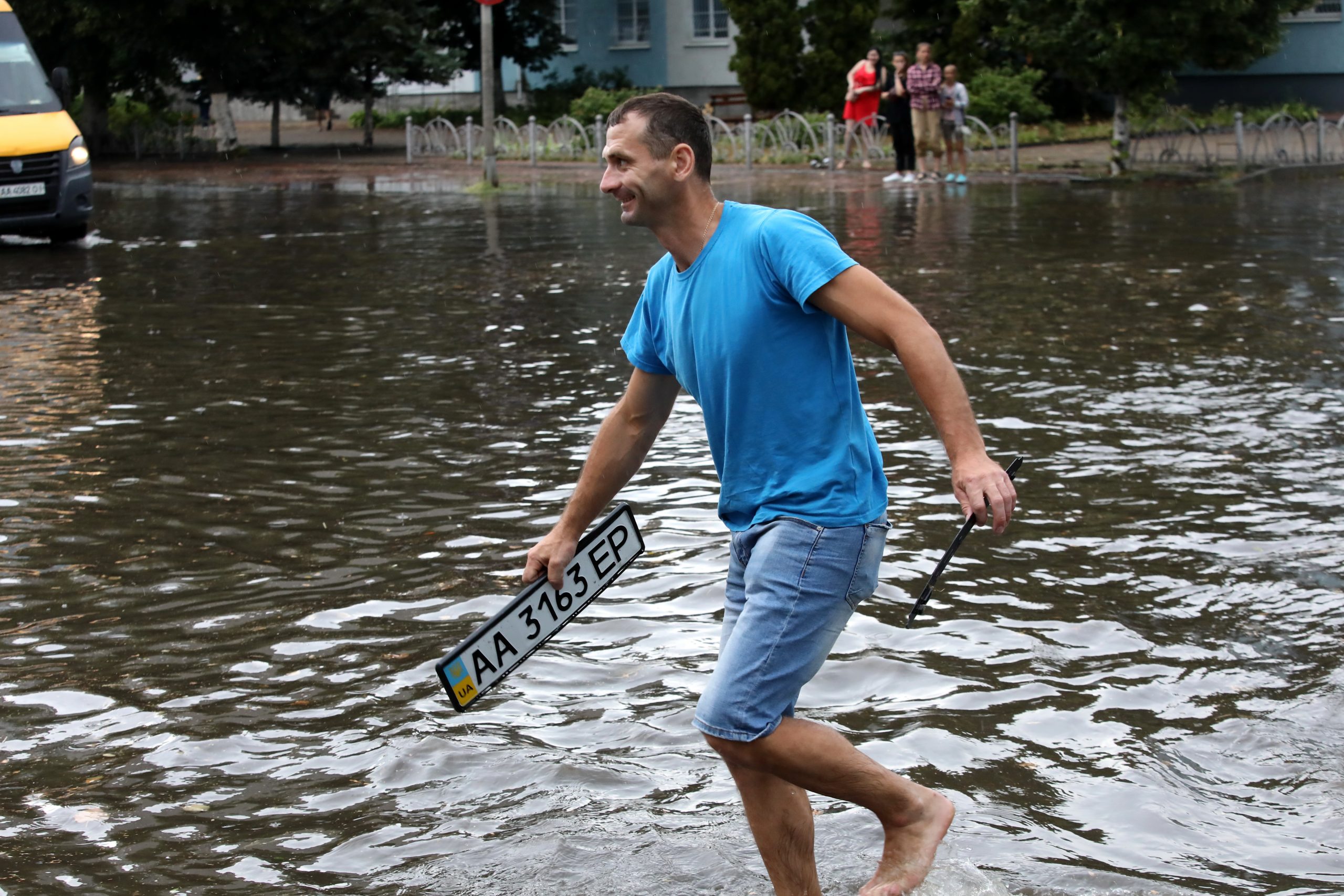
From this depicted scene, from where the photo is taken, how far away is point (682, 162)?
3789mm

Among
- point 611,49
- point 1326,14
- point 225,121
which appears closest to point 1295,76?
point 1326,14

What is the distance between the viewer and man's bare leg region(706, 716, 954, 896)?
3.71m

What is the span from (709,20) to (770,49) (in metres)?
8.15

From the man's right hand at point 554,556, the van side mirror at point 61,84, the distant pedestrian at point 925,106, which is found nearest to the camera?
the man's right hand at point 554,556

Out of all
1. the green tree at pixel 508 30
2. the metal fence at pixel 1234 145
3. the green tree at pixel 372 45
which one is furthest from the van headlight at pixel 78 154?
the green tree at pixel 508 30

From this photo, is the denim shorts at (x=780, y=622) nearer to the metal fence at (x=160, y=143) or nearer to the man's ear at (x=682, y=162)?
the man's ear at (x=682, y=162)

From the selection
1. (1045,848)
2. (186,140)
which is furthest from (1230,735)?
(186,140)

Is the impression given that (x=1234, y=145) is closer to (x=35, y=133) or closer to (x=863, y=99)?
(x=863, y=99)

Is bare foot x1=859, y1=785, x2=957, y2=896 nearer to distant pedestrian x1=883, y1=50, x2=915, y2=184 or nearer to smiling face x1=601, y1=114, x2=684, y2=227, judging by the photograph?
smiling face x1=601, y1=114, x2=684, y2=227

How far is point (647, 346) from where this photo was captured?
13.5ft

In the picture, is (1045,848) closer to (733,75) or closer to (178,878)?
(178,878)

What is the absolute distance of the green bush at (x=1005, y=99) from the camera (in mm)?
34625

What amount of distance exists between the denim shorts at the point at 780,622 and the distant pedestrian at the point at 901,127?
22986mm

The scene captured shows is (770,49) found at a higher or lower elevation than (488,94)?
higher
